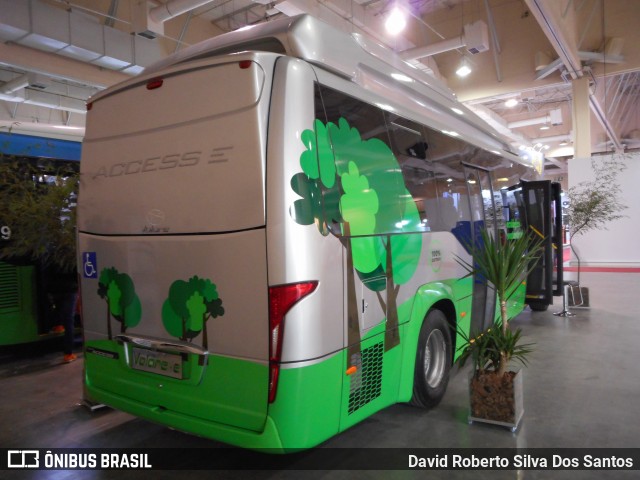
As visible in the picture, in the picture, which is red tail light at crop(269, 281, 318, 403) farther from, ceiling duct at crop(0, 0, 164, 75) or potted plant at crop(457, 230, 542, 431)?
ceiling duct at crop(0, 0, 164, 75)

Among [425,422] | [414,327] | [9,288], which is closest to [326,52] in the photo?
[414,327]

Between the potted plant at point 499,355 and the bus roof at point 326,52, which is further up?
the bus roof at point 326,52

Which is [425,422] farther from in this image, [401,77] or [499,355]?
[401,77]

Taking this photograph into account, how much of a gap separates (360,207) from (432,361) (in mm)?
1862

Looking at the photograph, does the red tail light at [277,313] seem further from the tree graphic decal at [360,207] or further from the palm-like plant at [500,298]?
the palm-like plant at [500,298]

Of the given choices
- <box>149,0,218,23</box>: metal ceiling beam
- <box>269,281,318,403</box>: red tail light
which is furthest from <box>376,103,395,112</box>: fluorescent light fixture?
<box>149,0,218,23</box>: metal ceiling beam

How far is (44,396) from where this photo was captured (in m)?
4.39

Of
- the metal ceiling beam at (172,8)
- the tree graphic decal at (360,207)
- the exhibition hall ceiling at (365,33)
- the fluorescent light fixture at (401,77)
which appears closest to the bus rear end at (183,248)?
the tree graphic decal at (360,207)

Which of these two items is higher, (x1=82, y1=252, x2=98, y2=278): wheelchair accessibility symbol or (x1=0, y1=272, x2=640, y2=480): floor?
(x1=82, y1=252, x2=98, y2=278): wheelchair accessibility symbol

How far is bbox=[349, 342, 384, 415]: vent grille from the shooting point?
2.72m

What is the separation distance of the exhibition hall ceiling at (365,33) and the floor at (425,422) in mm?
3854

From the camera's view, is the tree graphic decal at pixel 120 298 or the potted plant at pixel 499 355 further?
the potted plant at pixel 499 355

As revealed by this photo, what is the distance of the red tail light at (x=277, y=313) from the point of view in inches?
89.4

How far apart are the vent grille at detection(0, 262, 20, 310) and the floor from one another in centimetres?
72
